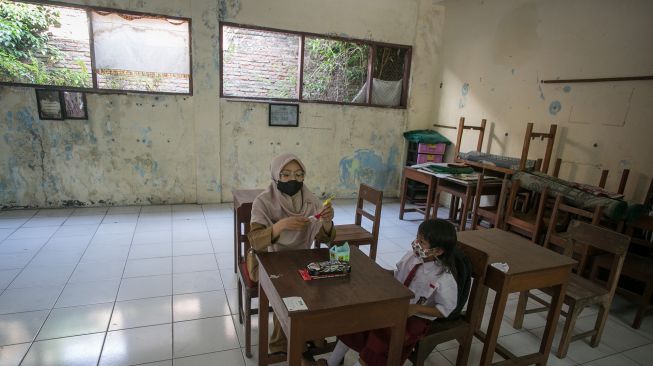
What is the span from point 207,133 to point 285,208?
327cm

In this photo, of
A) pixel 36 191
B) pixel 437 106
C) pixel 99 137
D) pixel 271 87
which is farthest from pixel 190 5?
pixel 437 106

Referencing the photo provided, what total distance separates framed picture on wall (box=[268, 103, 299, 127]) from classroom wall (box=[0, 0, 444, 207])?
0.32 feet

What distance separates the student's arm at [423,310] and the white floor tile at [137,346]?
1.42 m

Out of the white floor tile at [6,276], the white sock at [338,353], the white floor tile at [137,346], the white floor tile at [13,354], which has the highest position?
the white sock at [338,353]

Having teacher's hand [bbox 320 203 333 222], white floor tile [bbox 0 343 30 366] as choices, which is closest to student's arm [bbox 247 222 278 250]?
teacher's hand [bbox 320 203 333 222]

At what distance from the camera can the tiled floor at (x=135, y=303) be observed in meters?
2.10

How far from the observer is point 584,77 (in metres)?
3.58

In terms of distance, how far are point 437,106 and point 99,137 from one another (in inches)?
190

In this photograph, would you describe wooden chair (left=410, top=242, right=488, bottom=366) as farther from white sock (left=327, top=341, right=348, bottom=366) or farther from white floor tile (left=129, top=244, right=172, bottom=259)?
white floor tile (left=129, top=244, right=172, bottom=259)

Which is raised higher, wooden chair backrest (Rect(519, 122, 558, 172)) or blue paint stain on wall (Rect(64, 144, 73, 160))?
wooden chair backrest (Rect(519, 122, 558, 172))

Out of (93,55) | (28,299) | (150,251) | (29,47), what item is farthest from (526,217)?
(29,47)

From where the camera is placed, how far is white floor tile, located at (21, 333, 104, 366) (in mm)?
1961

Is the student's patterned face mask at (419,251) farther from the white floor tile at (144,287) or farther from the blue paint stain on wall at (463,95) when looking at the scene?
the blue paint stain on wall at (463,95)

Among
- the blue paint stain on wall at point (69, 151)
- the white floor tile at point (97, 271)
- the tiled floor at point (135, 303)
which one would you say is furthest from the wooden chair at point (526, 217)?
the blue paint stain on wall at point (69, 151)
